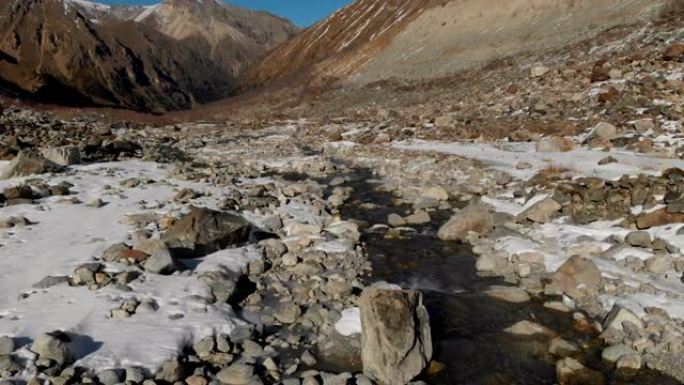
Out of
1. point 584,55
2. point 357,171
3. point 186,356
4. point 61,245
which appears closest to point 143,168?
point 357,171

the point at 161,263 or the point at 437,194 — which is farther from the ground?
the point at 161,263

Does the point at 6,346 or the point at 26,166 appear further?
the point at 26,166

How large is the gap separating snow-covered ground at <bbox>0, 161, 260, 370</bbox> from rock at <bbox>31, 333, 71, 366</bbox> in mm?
154

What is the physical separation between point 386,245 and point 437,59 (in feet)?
136

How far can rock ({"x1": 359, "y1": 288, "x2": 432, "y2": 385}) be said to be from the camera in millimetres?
6789

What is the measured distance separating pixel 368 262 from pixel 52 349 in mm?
5923

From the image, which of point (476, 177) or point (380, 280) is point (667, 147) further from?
point (380, 280)

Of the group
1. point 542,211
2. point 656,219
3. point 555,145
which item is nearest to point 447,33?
point 555,145

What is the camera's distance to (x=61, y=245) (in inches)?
409

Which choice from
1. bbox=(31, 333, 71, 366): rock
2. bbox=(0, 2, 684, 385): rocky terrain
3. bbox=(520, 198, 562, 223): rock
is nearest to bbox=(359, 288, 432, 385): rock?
bbox=(0, 2, 684, 385): rocky terrain

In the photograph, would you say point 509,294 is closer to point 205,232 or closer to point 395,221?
point 395,221

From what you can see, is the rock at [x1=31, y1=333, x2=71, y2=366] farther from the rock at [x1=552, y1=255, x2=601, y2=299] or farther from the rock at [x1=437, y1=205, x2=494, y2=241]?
the rock at [x1=437, y1=205, x2=494, y2=241]

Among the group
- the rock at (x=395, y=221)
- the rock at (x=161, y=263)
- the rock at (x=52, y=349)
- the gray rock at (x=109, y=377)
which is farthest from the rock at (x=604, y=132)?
the rock at (x=52, y=349)

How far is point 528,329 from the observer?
319 inches
